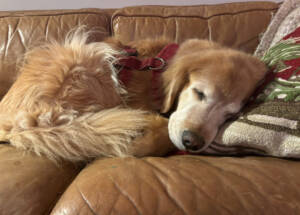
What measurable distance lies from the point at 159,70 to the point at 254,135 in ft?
1.97

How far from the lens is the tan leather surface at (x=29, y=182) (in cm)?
67

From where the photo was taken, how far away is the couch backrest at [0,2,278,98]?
1825 millimetres

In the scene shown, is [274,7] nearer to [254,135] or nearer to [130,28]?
[130,28]

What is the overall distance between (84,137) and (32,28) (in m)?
1.29

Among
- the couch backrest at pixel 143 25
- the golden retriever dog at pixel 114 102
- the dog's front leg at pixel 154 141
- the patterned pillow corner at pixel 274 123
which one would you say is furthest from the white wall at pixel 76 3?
the dog's front leg at pixel 154 141

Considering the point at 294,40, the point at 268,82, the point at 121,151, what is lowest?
the point at 121,151

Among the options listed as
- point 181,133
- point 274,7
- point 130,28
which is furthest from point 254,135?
point 274,7

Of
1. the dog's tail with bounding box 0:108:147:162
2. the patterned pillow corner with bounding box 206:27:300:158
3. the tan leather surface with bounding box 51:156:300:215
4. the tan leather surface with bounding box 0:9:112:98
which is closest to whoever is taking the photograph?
the tan leather surface with bounding box 51:156:300:215

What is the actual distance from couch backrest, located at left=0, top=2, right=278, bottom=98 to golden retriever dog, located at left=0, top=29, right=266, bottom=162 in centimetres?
59

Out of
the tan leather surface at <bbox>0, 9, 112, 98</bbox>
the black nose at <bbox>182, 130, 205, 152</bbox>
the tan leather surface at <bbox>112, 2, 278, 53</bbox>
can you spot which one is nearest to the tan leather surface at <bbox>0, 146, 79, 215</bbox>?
the black nose at <bbox>182, 130, 205, 152</bbox>

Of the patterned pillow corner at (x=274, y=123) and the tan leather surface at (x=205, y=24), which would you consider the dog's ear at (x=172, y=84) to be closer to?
the patterned pillow corner at (x=274, y=123)

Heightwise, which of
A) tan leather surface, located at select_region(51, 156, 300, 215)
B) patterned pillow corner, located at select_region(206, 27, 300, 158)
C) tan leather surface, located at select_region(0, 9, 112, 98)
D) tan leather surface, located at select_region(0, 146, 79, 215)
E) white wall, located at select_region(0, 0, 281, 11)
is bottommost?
tan leather surface, located at select_region(0, 146, 79, 215)

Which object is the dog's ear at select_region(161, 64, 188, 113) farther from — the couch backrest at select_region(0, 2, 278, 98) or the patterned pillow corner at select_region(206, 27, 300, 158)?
the couch backrest at select_region(0, 2, 278, 98)

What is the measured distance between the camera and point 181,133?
0.94 meters
